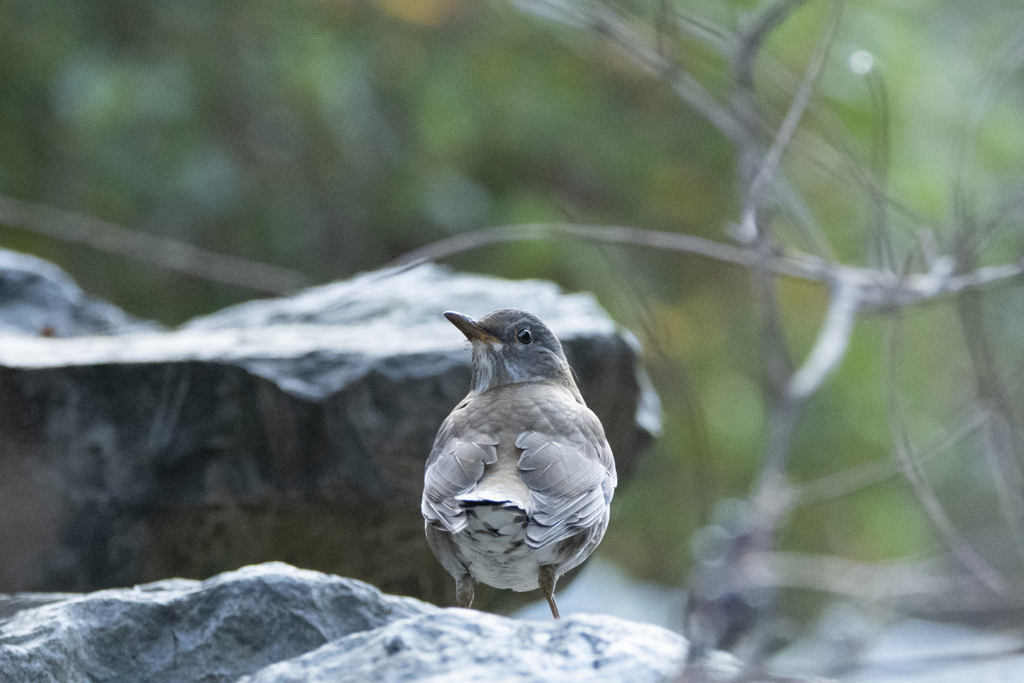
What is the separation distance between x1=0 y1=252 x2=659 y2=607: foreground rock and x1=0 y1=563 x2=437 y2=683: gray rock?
785mm

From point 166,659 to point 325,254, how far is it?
5.80 meters

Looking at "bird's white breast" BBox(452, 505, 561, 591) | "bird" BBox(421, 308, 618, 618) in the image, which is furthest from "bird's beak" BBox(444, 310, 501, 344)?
"bird's white breast" BBox(452, 505, 561, 591)

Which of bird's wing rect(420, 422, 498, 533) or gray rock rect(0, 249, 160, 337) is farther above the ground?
gray rock rect(0, 249, 160, 337)

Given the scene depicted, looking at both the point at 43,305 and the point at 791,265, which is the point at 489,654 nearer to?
the point at 791,265

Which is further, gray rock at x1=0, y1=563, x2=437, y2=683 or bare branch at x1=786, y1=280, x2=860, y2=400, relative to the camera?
gray rock at x1=0, y1=563, x2=437, y2=683

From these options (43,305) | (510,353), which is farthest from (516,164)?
(510,353)

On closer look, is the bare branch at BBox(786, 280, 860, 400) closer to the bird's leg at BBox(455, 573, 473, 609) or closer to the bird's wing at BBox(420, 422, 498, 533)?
the bird's wing at BBox(420, 422, 498, 533)

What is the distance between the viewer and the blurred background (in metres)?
7.22

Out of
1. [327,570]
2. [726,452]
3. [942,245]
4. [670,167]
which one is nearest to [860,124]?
[670,167]

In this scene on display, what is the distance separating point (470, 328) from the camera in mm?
3309

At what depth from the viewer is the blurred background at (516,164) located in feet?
23.7

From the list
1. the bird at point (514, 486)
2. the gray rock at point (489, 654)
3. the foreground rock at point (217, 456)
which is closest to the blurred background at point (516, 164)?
the foreground rock at point (217, 456)

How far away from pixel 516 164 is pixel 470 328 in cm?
496

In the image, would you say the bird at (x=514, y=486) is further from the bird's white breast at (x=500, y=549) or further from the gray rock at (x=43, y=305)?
the gray rock at (x=43, y=305)
